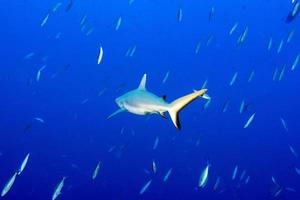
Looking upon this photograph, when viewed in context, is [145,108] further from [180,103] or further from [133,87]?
[133,87]

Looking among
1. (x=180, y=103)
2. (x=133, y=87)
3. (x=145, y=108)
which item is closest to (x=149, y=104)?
(x=145, y=108)

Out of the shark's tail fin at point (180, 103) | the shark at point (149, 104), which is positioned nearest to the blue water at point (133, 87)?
the shark at point (149, 104)

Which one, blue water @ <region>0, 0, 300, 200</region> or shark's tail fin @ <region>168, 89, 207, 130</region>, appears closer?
shark's tail fin @ <region>168, 89, 207, 130</region>

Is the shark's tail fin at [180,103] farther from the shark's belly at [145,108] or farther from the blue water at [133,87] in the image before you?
the blue water at [133,87]

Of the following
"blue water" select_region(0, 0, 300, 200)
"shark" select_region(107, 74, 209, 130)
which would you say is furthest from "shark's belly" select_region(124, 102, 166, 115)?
"blue water" select_region(0, 0, 300, 200)

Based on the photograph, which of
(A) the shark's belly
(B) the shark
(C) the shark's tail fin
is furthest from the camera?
(A) the shark's belly

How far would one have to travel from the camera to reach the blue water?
27.3 m

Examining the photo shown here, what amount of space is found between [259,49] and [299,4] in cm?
4438

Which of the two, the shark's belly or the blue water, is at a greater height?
the shark's belly

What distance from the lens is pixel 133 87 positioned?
39.2 m

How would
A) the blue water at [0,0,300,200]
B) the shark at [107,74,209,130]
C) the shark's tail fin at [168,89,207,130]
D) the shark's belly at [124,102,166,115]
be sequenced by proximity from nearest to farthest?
the shark's tail fin at [168,89,207,130]
the shark at [107,74,209,130]
the shark's belly at [124,102,166,115]
the blue water at [0,0,300,200]

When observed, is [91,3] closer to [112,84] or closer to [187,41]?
[112,84]

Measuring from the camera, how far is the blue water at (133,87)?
89.6 ft

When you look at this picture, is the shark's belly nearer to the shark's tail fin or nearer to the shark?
the shark
